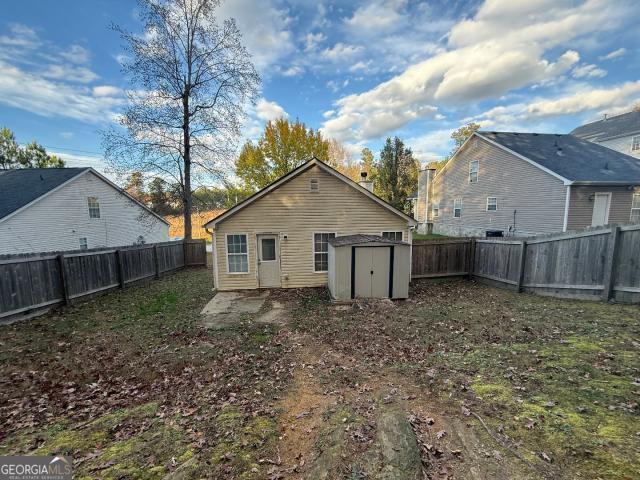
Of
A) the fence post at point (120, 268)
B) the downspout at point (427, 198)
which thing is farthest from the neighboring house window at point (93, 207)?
the downspout at point (427, 198)

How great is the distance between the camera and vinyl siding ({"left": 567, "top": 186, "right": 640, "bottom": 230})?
1512 centimetres

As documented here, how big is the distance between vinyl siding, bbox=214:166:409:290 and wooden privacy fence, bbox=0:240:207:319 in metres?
4.29

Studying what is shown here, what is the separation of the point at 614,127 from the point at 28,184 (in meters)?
52.5

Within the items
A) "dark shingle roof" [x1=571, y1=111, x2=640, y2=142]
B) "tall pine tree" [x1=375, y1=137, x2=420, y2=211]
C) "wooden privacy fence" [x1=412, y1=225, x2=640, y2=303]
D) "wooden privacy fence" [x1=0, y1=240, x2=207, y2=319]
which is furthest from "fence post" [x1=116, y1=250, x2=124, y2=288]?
"dark shingle roof" [x1=571, y1=111, x2=640, y2=142]

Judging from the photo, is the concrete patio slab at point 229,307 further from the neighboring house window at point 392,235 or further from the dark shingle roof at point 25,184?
the dark shingle roof at point 25,184

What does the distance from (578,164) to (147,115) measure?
86.7 feet

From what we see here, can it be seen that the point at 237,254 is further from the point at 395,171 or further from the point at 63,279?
the point at 395,171

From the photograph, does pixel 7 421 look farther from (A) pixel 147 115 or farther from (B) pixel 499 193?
(B) pixel 499 193

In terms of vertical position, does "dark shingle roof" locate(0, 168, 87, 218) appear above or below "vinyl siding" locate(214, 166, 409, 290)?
above

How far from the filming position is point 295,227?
11.5m

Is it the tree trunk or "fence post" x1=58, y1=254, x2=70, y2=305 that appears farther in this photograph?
the tree trunk

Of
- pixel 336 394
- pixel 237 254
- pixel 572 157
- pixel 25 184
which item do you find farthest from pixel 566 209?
pixel 25 184

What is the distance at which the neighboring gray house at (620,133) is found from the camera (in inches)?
1078

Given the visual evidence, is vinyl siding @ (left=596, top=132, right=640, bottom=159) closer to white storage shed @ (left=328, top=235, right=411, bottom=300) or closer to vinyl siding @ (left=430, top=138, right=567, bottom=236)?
vinyl siding @ (left=430, top=138, right=567, bottom=236)
